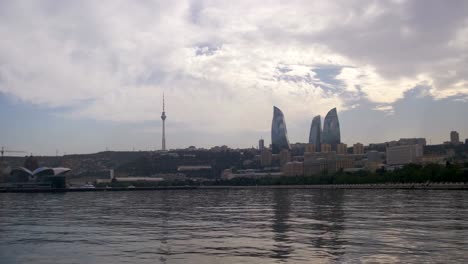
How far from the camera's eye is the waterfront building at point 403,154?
610 ft

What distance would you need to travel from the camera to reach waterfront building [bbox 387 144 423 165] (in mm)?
186000

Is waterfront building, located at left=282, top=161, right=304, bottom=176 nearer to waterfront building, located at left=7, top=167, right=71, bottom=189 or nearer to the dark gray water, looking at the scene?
waterfront building, located at left=7, top=167, right=71, bottom=189

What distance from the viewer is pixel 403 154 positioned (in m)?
191

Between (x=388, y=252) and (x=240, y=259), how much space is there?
176 inches

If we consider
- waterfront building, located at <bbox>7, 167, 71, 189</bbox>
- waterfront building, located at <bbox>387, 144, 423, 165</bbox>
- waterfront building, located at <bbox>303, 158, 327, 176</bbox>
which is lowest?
waterfront building, located at <bbox>7, 167, 71, 189</bbox>

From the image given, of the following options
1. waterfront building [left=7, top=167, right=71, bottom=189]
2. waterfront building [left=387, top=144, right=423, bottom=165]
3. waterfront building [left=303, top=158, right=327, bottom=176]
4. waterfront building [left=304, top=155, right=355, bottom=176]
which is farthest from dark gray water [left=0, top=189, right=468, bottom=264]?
waterfront building [left=387, top=144, right=423, bottom=165]

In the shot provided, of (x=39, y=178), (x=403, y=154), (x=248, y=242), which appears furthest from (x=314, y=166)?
(x=248, y=242)

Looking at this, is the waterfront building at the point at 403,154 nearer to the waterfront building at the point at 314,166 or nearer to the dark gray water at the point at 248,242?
the waterfront building at the point at 314,166

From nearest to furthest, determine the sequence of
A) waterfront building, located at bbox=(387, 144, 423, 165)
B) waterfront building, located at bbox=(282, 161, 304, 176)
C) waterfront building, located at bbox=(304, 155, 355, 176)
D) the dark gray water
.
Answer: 1. the dark gray water
2. waterfront building, located at bbox=(304, 155, 355, 176)
3. waterfront building, located at bbox=(387, 144, 423, 165)
4. waterfront building, located at bbox=(282, 161, 304, 176)

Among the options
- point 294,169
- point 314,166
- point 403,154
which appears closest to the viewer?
point 314,166

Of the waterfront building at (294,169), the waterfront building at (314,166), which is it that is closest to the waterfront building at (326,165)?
the waterfront building at (314,166)

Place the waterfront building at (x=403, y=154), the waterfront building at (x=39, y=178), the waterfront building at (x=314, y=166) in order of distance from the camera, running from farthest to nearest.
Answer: the waterfront building at (x=403, y=154)
the waterfront building at (x=314, y=166)
the waterfront building at (x=39, y=178)

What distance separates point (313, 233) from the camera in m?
22.7

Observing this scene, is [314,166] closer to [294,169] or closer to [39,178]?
[294,169]
